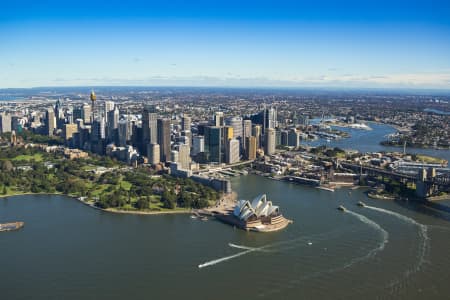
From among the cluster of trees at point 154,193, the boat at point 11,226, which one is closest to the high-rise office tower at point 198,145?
the cluster of trees at point 154,193

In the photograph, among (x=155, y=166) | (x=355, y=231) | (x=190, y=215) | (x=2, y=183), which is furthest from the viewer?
(x=155, y=166)

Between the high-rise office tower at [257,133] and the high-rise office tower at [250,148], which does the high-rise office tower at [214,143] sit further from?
the high-rise office tower at [257,133]

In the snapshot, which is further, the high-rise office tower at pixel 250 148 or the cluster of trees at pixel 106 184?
the high-rise office tower at pixel 250 148

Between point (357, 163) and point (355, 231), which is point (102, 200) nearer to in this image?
point (355, 231)

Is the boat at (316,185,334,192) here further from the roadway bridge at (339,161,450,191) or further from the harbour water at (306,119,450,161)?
the harbour water at (306,119,450,161)

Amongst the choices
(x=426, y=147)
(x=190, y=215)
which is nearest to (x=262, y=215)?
(x=190, y=215)

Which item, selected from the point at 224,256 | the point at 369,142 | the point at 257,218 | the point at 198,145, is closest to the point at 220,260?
the point at 224,256

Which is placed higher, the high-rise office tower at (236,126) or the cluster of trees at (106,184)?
the high-rise office tower at (236,126)
